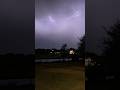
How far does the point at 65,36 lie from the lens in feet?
10.9

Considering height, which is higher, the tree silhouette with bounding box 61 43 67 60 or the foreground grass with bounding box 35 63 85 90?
the tree silhouette with bounding box 61 43 67 60

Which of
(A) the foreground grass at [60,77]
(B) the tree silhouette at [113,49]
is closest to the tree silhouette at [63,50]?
(A) the foreground grass at [60,77]

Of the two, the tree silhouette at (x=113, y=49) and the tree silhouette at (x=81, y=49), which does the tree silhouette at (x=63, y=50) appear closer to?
the tree silhouette at (x=81, y=49)

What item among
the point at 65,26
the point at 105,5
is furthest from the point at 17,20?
the point at 105,5

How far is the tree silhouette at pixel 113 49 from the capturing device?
11.8 feet

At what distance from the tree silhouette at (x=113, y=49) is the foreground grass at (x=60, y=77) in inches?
14.6

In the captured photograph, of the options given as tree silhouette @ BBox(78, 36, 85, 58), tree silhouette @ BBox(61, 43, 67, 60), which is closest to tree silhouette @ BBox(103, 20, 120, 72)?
tree silhouette @ BBox(78, 36, 85, 58)

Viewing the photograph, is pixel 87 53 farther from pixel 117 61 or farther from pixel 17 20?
pixel 17 20

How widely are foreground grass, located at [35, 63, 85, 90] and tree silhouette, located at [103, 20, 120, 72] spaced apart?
0.37 meters

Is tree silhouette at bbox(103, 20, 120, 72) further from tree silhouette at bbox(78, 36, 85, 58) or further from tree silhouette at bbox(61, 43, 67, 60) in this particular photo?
tree silhouette at bbox(61, 43, 67, 60)

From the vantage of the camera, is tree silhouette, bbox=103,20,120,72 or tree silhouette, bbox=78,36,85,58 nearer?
tree silhouette, bbox=78,36,85,58

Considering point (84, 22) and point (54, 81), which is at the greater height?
point (84, 22)

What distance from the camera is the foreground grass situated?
3326 millimetres

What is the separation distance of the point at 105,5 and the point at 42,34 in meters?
0.76
